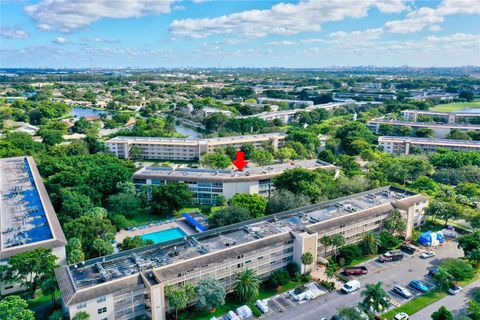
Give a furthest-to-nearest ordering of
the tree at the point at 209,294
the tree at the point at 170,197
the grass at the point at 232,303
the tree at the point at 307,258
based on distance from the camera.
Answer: the tree at the point at 170,197 < the tree at the point at 307,258 < the grass at the point at 232,303 < the tree at the point at 209,294

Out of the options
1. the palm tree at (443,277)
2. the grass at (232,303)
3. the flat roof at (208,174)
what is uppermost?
the flat roof at (208,174)

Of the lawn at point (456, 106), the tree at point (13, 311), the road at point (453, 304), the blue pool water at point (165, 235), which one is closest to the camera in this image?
the tree at point (13, 311)

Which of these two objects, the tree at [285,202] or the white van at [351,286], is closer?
the white van at [351,286]

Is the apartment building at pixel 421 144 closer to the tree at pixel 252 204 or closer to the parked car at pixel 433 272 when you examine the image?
the parked car at pixel 433 272

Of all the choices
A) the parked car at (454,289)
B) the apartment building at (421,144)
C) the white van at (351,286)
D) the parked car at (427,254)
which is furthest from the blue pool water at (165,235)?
the apartment building at (421,144)

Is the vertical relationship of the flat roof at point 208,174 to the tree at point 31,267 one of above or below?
above

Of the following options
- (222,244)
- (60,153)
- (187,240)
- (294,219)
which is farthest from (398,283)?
(60,153)
